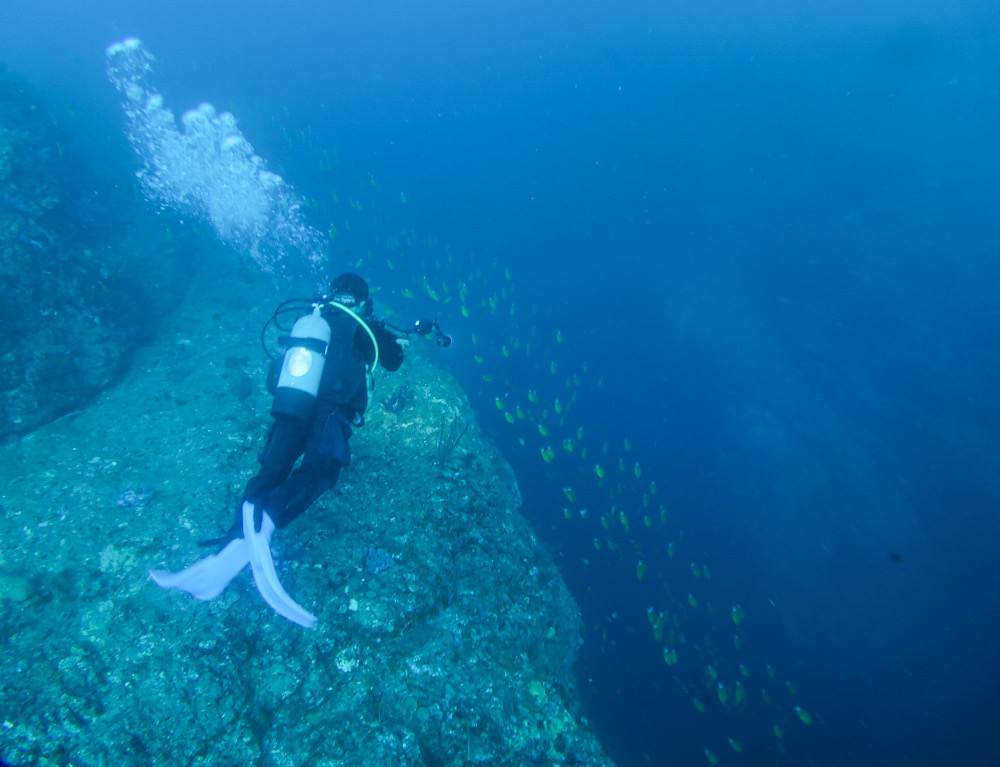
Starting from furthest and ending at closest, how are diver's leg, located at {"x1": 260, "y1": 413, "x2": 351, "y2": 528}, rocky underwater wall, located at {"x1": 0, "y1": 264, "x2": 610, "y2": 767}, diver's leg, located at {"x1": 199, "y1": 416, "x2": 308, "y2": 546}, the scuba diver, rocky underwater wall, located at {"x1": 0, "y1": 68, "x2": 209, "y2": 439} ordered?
rocky underwater wall, located at {"x1": 0, "y1": 68, "x2": 209, "y2": 439}, diver's leg, located at {"x1": 260, "y1": 413, "x2": 351, "y2": 528}, diver's leg, located at {"x1": 199, "y1": 416, "x2": 308, "y2": 546}, the scuba diver, rocky underwater wall, located at {"x1": 0, "y1": 264, "x2": 610, "y2": 767}

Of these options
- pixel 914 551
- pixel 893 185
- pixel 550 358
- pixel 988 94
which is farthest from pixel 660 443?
pixel 988 94

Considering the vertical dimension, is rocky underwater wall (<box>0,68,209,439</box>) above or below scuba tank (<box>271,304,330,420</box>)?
below

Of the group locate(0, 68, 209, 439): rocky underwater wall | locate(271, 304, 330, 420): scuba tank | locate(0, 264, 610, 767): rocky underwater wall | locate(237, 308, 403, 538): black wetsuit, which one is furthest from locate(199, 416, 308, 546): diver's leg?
Answer: locate(0, 68, 209, 439): rocky underwater wall

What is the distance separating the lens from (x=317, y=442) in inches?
158

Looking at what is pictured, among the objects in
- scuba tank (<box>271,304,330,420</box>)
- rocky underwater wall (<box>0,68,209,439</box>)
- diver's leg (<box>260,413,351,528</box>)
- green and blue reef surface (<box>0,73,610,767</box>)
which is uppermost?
scuba tank (<box>271,304,330,420</box>)

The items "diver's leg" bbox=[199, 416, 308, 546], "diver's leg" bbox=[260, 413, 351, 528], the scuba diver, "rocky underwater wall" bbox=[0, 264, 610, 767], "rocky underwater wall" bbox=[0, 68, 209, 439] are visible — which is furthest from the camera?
"rocky underwater wall" bbox=[0, 68, 209, 439]

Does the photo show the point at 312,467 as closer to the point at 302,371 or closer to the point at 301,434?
the point at 301,434

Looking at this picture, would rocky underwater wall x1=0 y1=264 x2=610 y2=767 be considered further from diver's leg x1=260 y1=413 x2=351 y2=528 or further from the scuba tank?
the scuba tank

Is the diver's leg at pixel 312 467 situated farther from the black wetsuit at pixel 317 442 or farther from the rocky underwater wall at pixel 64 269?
the rocky underwater wall at pixel 64 269

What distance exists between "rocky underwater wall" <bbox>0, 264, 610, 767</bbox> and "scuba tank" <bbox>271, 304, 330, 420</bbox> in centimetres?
162

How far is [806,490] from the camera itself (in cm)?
1088

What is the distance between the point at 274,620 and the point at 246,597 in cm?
39

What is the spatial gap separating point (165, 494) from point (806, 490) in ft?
43.2

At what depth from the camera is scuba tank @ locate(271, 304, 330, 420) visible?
3.86 meters
